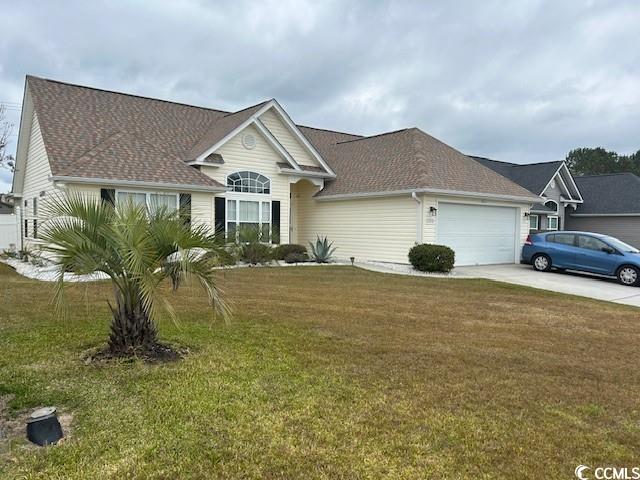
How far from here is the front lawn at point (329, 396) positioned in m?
3.33

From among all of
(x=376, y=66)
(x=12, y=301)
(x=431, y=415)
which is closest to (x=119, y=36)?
(x=376, y=66)

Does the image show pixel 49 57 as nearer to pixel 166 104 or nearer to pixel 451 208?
pixel 166 104

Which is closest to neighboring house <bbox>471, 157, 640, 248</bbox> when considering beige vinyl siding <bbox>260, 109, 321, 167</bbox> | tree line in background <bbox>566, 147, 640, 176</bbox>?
beige vinyl siding <bbox>260, 109, 321, 167</bbox>

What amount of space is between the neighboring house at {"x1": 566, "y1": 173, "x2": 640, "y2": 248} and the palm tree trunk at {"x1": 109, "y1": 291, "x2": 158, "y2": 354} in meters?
27.2

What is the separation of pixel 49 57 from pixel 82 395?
19.2 metres

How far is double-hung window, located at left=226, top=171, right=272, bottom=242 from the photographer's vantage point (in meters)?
17.6

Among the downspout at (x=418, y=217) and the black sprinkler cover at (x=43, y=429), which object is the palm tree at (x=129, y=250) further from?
the downspout at (x=418, y=217)

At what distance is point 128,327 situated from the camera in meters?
5.50

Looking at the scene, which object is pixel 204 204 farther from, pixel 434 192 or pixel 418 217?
pixel 434 192

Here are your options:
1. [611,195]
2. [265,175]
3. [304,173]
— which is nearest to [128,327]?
[265,175]

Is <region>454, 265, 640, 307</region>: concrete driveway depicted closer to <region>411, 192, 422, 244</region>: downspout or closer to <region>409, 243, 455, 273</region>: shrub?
<region>409, 243, 455, 273</region>: shrub

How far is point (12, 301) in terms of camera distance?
889 centimetres

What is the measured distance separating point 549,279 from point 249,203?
36.0 ft

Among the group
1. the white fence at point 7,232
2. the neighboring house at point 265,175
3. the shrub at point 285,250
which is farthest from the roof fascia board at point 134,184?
the white fence at point 7,232
